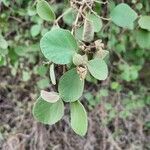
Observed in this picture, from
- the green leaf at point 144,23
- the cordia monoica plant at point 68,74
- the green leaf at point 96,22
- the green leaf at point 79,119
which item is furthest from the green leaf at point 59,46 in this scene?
the green leaf at point 144,23

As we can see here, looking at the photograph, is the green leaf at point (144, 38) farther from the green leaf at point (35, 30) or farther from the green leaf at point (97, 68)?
the green leaf at point (35, 30)

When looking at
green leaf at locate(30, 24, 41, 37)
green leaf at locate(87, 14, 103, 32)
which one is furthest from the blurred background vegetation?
green leaf at locate(87, 14, 103, 32)

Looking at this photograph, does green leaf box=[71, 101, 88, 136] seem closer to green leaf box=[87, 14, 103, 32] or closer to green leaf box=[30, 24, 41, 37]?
green leaf box=[87, 14, 103, 32]

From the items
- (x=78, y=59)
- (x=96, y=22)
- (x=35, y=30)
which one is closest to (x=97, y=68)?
(x=78, y=59)

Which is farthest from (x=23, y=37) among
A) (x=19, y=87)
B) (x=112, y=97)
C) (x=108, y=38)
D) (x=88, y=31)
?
(x=88, y=31)

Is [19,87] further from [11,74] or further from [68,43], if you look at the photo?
[68,43]
